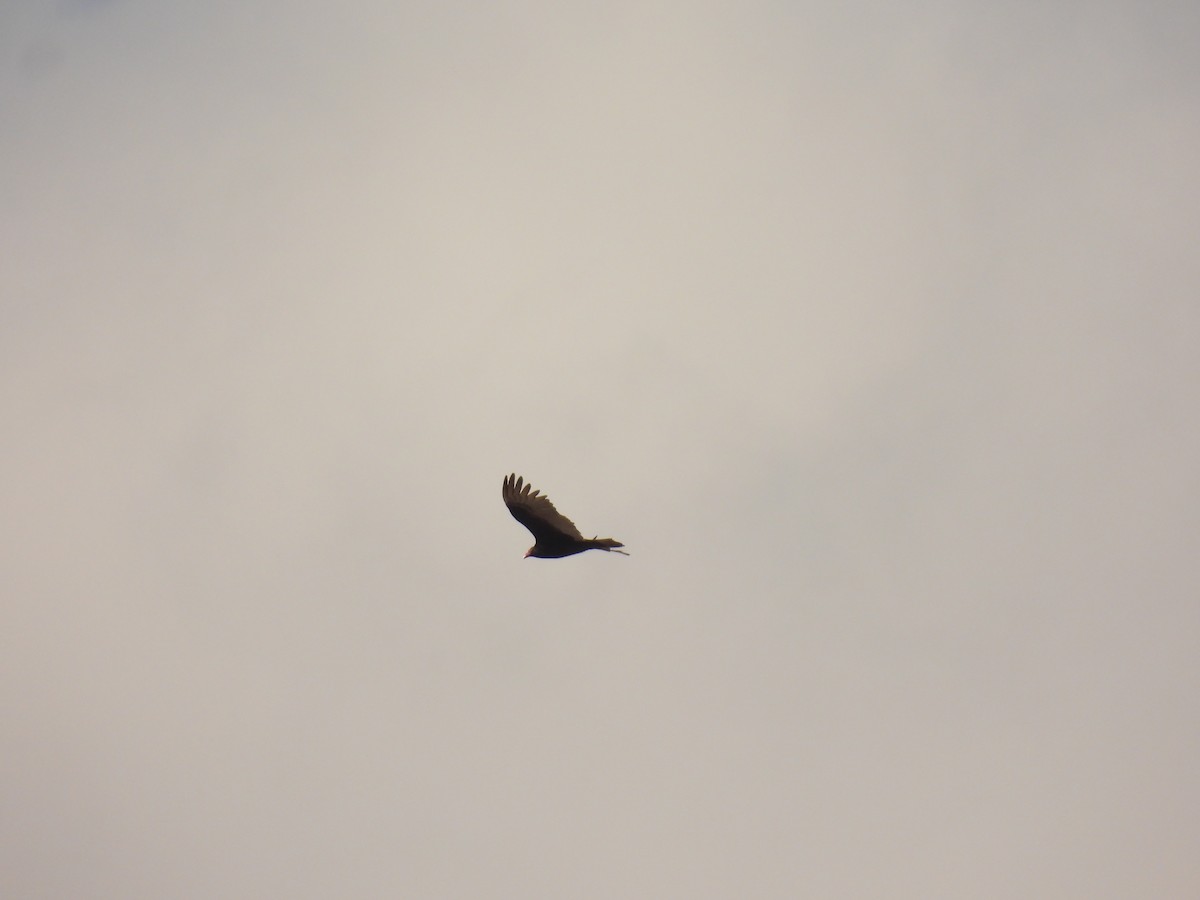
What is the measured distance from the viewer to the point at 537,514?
41500mm

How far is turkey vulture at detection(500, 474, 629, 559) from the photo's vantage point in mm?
41344

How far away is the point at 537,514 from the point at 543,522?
0.36 m

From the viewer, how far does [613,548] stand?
40.9m

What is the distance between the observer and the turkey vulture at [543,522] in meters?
41.3

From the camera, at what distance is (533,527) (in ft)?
137

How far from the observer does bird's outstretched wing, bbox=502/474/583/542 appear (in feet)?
136

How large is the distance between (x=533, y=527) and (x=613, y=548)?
2993 millimetres

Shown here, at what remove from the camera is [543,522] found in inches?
1629

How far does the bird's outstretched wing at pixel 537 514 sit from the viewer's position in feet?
136
